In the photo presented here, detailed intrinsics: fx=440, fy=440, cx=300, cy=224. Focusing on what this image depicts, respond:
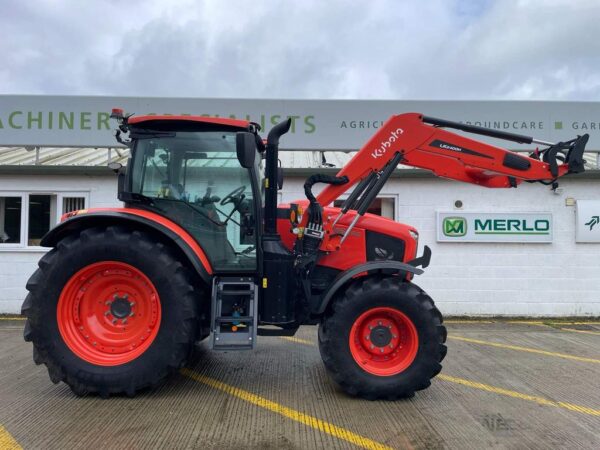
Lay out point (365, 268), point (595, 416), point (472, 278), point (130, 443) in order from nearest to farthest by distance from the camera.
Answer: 1. point (130, 443)
2. point (595, 416)
3. point (365, 268)
4. point (472, 278)

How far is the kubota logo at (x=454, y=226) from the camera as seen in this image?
800cm

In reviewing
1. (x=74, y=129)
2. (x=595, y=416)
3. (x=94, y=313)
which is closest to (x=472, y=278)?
(x=595, y=416)

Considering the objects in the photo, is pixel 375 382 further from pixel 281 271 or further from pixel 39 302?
pixel 39 302

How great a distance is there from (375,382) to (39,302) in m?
3.03

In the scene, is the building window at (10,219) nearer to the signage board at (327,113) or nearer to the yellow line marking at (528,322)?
the signage board at (327,113)

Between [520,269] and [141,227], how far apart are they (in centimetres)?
679

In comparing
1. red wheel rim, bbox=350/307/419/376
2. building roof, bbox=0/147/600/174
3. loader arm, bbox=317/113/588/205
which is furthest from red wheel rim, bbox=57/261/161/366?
building roof, bbox=0/147/600/174

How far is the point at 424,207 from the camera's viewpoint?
811 centimetres

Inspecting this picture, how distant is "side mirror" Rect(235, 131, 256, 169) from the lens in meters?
3.70

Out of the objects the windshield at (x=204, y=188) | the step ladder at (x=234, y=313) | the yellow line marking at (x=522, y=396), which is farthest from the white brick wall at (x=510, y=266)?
the step ladder at (x=234, y=313)

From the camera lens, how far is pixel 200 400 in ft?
12.7

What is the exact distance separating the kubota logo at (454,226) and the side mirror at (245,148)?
5272 mm

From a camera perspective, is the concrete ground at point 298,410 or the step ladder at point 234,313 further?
the step ladder at point 234,313

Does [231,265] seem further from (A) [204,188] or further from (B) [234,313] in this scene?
(A) [204,188]
